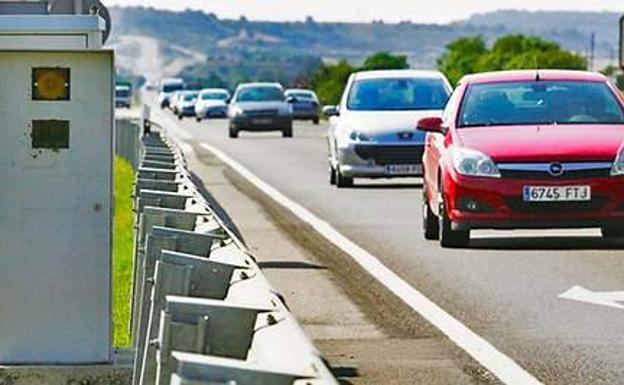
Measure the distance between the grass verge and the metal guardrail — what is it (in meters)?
1.79

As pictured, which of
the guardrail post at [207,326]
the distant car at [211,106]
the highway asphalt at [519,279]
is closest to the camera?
the guardrail post at [207,326]

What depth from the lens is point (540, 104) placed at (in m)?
20.2

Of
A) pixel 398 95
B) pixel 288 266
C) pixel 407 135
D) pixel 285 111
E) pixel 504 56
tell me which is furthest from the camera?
pixel 504 56

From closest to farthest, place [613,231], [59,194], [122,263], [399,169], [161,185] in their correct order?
[59,194], [161,185], [613,231], [122,263], [399,169]

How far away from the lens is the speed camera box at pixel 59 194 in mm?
10023

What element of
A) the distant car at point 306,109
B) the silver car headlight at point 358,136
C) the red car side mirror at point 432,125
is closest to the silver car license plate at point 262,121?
the distant car at point 306,109

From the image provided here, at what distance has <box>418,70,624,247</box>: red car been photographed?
61.5 feet

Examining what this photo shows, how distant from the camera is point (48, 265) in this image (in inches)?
397

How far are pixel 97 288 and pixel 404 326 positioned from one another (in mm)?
3484

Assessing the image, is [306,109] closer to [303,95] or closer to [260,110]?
[303,95]

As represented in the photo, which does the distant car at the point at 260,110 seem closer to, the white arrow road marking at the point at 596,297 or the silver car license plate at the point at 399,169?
the silver car license plate at the point at 399,169

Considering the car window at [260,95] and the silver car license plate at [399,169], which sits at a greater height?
the silver car license plate at [399,169]

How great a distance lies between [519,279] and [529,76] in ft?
15.3

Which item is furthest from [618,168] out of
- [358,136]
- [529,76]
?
[358,136]
